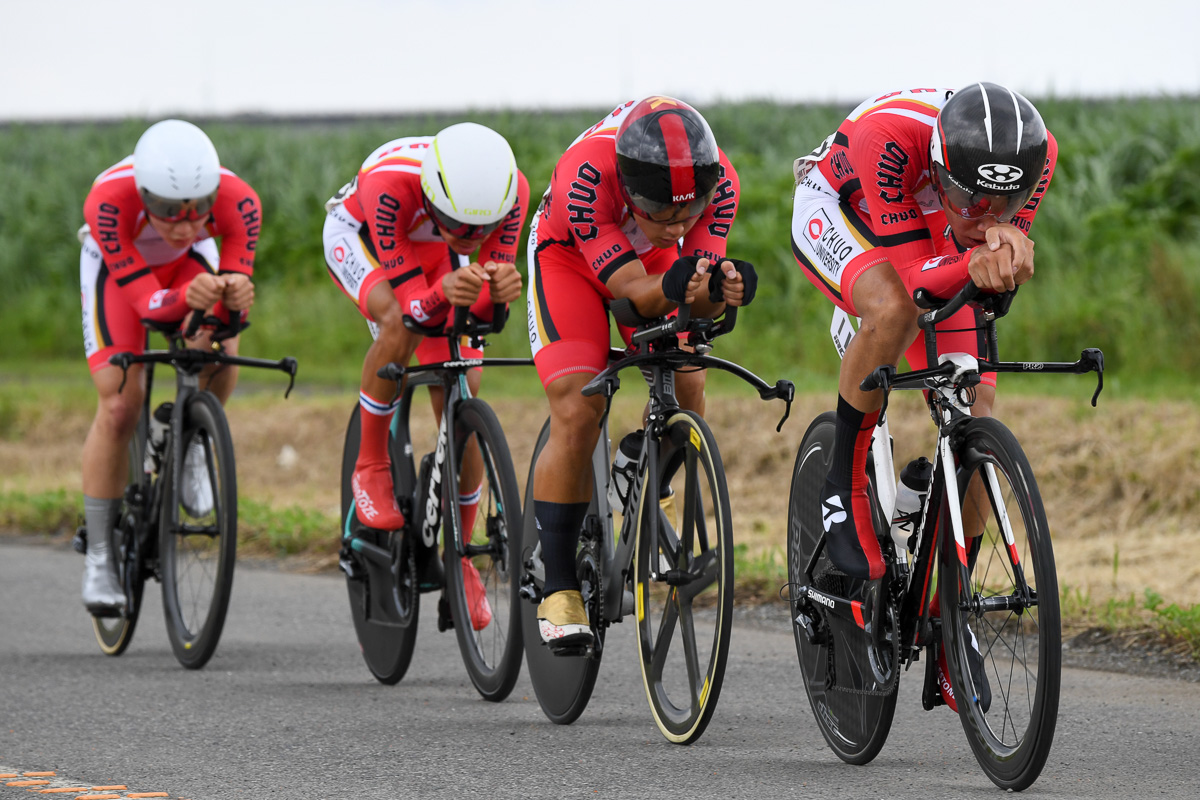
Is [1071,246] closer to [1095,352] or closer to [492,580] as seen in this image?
[492,580]

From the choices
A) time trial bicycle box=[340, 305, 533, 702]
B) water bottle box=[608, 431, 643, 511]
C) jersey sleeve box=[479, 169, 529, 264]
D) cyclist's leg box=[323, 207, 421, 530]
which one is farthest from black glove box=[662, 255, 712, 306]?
cyclist's leg box=[323, 207, 421, 530]

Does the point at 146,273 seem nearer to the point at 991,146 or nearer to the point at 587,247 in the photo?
the point at 587,247

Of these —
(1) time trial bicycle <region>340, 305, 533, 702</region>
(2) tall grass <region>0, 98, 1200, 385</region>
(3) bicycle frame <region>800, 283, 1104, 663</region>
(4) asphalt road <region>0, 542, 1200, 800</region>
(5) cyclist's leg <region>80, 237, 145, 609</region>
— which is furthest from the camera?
(2) tall grass <region>0, 98, 1200, 385</region>

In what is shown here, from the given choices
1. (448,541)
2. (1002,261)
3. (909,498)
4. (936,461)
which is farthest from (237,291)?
(1002,261)

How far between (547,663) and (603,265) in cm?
147

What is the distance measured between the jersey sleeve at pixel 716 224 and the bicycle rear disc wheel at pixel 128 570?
3.23 metres

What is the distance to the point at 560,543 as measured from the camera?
517cm

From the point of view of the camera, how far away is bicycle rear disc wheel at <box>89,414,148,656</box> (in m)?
6.96

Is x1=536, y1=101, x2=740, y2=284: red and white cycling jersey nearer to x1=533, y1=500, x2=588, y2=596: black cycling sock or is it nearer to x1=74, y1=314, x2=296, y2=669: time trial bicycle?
x1=533, y1=500, x2=588, y2=596: black cycling sock

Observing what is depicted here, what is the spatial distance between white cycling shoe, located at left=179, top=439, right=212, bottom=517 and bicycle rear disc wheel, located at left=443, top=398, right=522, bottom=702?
1.44 m

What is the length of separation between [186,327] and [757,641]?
2.83 m

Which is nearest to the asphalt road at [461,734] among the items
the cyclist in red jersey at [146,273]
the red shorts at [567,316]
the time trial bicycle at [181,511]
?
the time trial bicycle at [181,511]

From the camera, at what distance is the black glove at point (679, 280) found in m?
4.49

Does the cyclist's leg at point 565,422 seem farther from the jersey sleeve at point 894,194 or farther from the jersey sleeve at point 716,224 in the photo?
the jersey sleeve at point 894,194
